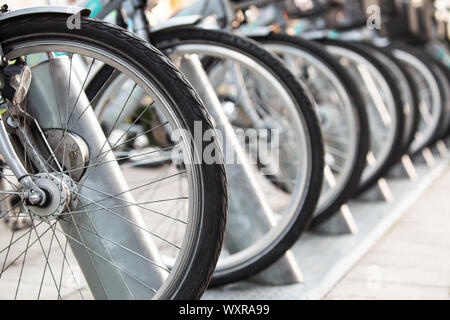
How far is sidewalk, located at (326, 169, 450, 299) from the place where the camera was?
1.71 meters

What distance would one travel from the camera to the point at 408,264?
196 cm

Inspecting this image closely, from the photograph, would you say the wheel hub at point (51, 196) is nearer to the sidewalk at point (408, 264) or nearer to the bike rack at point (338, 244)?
the bike rack at point (338, 244)

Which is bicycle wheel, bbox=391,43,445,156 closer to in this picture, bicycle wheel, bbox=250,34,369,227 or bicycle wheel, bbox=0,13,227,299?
bicycle wheel, bbox=250,34,369,227

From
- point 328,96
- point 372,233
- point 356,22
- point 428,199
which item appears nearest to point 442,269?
point 372,233

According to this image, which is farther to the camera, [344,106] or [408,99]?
[408,99]

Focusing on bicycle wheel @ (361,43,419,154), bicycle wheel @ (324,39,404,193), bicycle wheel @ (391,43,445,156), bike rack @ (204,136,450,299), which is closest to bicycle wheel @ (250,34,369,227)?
bike rack @ (204,136,450,299)

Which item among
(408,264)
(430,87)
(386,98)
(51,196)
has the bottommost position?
(408,264)

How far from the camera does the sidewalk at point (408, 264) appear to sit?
171cm

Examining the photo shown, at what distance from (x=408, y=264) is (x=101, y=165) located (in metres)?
1.11

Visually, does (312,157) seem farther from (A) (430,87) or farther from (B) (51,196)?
(A) (430,87)

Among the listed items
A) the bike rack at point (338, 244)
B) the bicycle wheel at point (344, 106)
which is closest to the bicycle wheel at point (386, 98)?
the bike rack at point (338, 244)

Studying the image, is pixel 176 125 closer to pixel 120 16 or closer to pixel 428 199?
pixel 120 16

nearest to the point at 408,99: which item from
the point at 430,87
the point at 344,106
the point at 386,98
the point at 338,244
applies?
the point at 386,98
